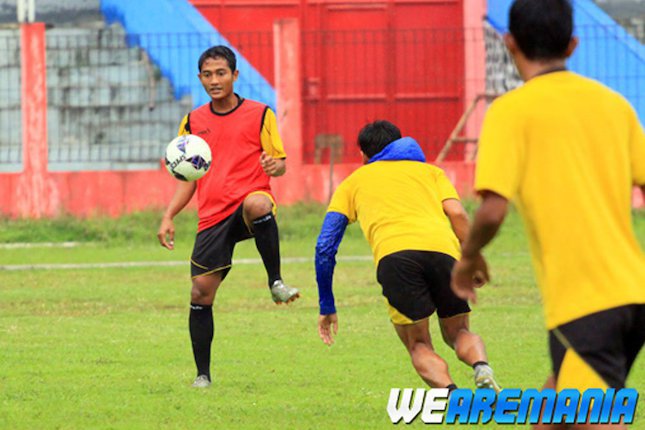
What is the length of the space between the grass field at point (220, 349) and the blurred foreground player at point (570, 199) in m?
2.89

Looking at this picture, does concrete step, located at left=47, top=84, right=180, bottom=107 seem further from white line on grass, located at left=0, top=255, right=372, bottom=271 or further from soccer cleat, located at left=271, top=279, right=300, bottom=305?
soccer cleat, located at left=271, top=279, right=300, bottom=305

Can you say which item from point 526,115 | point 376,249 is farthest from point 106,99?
point 526,115

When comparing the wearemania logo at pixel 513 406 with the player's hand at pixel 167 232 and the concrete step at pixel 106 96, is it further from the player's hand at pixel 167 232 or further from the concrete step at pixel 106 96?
the concrete step at pixel 106 96

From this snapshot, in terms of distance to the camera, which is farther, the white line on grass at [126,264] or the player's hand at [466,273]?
the white line on grass at [126,264]

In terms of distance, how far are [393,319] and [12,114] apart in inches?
615

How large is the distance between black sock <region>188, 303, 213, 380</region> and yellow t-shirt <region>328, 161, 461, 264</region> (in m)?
1.63

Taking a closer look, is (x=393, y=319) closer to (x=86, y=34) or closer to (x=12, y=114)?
(x=12, y=114)

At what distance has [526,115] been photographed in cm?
472

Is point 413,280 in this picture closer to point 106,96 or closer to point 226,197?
point 226,197

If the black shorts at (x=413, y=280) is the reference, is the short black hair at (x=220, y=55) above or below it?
above

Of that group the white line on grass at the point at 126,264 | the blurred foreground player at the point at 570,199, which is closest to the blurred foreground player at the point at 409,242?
the blurred foreground player at the point at 570,199

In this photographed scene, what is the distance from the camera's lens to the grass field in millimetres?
7902

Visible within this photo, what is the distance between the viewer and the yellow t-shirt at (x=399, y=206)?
7297 mm

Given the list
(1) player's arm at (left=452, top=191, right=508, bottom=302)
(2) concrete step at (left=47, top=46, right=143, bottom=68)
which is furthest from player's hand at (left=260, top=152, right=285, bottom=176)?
(2) concrete step at (left=47, top=46, right=143, bottom=68)
